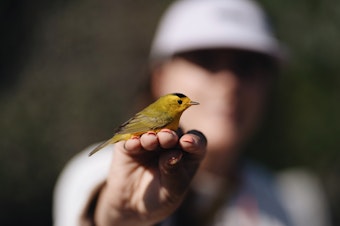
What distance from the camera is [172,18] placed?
194 inches

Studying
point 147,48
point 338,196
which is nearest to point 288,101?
point 338,196

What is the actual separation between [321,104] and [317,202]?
2.50 meters

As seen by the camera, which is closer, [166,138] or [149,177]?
[166,138]

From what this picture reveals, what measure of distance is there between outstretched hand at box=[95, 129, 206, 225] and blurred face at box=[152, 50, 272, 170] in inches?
75.2

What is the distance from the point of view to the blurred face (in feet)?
13.7

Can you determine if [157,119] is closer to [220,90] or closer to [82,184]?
[82,184]

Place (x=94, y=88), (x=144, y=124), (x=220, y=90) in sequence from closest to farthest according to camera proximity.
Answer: (x=144, y=124) < (x=220, y=90) < (x=94, y=88)

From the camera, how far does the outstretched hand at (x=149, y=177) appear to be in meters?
2.07

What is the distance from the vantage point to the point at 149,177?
229 centimetres

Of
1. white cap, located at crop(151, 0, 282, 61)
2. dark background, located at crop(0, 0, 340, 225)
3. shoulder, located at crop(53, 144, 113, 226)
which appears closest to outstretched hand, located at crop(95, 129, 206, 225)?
shoulder, located at crop(53, 144, 113, 226)

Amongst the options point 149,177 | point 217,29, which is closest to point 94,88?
point 217,29

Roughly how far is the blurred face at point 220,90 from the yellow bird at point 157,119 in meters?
1.48

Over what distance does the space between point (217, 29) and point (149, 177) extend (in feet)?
7.79

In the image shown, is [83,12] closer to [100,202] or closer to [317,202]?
[317,202]
